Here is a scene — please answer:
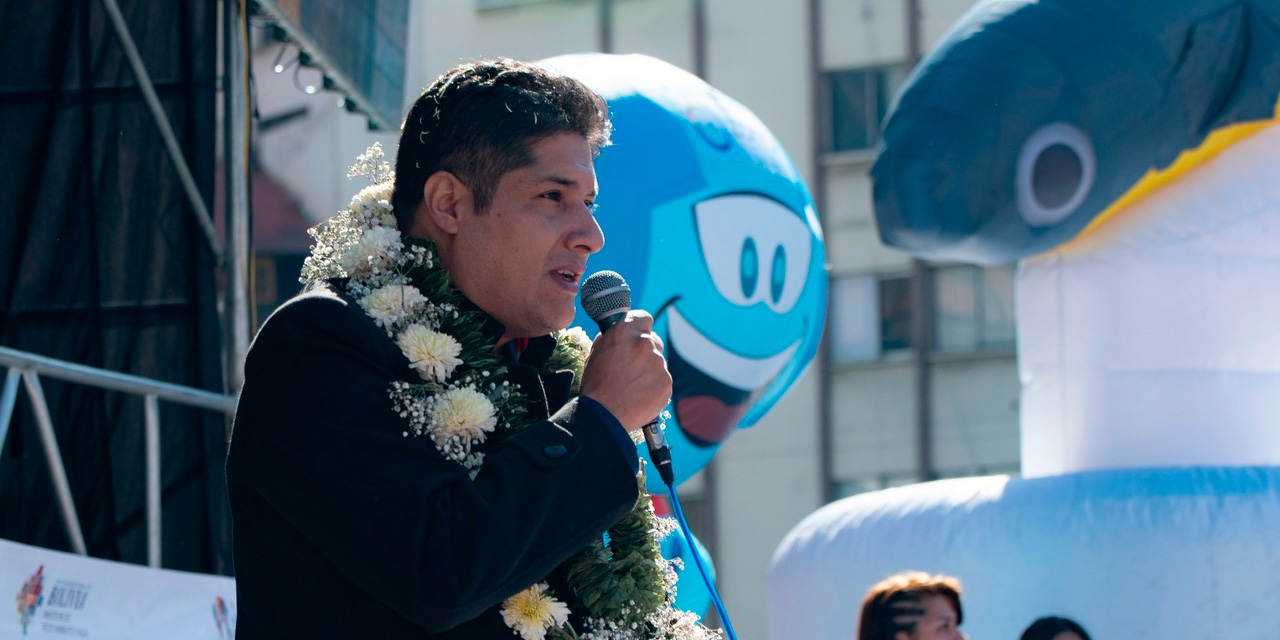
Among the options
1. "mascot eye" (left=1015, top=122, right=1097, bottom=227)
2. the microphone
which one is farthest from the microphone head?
"mascot eye" (left=1015, top=122, right=1097, bottom=227)

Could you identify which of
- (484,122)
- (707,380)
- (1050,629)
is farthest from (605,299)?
(1050,629)

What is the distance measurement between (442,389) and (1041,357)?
4170mm

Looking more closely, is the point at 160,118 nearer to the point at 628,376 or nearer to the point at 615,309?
the point at 615,309

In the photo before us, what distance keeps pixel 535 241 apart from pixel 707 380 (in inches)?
99.9

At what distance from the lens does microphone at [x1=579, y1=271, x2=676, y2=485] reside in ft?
6.88

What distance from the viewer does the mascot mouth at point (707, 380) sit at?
14.4ft

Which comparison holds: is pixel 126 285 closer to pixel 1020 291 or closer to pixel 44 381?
pixel 44 381

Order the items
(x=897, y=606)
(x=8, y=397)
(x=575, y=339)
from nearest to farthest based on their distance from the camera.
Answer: (x=575, y=339)
(x=8, y=397)
(x=897, y=606)

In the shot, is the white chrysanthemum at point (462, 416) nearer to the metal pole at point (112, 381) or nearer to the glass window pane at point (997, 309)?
the metal pole at point (112, 381)

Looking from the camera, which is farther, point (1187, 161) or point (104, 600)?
point (1187, 161)

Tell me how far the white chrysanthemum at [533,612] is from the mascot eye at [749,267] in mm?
2708

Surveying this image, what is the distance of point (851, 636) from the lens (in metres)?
5.52

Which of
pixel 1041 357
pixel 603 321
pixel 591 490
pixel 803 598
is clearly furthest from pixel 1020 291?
pixel 591 490

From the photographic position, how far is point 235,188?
4.81 metres
